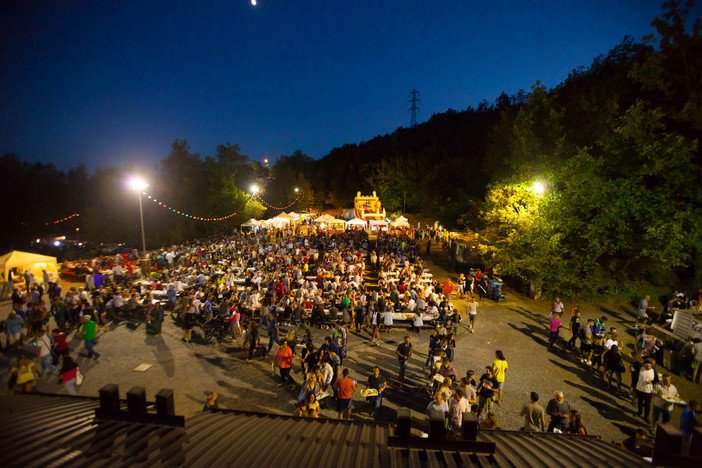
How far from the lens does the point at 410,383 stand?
8.20 m

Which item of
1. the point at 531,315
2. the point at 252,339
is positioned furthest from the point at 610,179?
the point at 252,339

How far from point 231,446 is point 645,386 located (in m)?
8.84

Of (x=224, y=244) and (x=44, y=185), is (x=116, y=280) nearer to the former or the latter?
(x=224, y=244)

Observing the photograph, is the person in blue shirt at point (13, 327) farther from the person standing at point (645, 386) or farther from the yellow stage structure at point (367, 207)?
the yellow stage structure at point (367, 207)

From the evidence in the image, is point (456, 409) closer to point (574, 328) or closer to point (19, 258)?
point (574, 328)

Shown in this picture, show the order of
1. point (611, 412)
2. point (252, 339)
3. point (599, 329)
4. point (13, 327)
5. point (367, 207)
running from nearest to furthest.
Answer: point (611, 412) < point (13, 327) < point (252, 339) < point (599, 329) < point (367, 207)

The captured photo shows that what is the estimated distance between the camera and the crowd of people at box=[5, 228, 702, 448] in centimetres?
633

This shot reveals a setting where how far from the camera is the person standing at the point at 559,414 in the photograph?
212 inches

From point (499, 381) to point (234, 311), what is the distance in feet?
27.2

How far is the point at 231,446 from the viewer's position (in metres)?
3.25

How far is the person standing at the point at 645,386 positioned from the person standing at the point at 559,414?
9.49 feet

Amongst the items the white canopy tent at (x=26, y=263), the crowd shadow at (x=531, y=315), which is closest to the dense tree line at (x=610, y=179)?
the crowd shadow at (x=531, y=315)

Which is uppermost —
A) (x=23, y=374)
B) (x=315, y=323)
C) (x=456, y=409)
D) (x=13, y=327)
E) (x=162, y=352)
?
(x=23, y=374)

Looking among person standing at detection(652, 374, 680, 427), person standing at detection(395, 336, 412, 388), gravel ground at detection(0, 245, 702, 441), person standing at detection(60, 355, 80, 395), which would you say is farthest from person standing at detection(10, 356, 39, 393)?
person standing at detection(652, 374, 680, 427)
